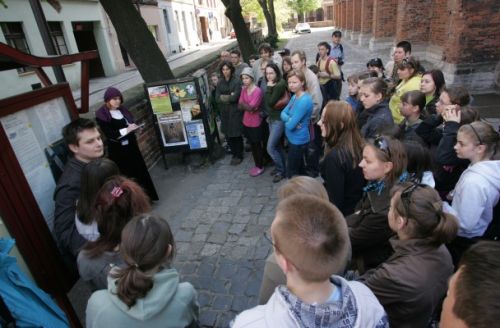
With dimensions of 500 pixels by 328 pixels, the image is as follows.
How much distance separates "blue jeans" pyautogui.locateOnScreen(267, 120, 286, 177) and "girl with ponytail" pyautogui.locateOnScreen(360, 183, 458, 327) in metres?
3.39

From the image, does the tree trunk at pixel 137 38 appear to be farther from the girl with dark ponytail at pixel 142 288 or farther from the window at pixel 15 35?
the window at pixel 15 35

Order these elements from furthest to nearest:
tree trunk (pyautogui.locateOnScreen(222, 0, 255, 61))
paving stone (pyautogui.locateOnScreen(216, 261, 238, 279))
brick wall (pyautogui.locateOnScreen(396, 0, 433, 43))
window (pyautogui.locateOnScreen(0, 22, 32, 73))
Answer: window (pyautogui.locateOnScreen(0, 22, 32, 73))
tree trunk (pyautogui.locateOnScreen(222, 0, 255, 61))
brick wall (pyautogui.locateOnScreen(396, 0, 433, 43))
paving stone (pyautogui.locateOnScreen(216, 261, 238, 279))

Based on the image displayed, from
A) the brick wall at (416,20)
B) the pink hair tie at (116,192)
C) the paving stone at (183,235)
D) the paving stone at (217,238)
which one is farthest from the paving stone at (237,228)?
the brick wall at (416,20)

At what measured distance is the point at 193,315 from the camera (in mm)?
1924

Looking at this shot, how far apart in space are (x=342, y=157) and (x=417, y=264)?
51.1 inches

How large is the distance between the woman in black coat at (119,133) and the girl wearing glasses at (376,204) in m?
3.26

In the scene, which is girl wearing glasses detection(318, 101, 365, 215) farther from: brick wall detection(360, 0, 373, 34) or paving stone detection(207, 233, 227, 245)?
brick wall detection(360, 0, 373, 34)

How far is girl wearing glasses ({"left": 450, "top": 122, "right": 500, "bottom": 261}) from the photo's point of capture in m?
2.37

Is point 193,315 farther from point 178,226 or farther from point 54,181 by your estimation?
point 178,226

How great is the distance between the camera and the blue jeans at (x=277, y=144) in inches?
202

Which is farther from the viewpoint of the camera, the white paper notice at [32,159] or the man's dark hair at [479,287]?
the white paper notice at [32,159]

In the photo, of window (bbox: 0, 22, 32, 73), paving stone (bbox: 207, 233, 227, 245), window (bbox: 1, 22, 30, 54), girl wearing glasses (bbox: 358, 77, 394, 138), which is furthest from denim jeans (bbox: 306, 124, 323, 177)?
window (bbox: 1, 22, 30, 54)

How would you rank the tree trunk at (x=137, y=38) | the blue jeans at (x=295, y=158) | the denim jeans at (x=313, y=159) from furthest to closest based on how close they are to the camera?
the tree trunk at (x=137, y=38), the denim jeans at (x=313, y=159), the blue jeans at (x=295, y=158)

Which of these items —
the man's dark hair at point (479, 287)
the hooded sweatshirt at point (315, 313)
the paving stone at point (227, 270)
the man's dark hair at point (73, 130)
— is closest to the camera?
the man's dark hair at point (479, 287)
